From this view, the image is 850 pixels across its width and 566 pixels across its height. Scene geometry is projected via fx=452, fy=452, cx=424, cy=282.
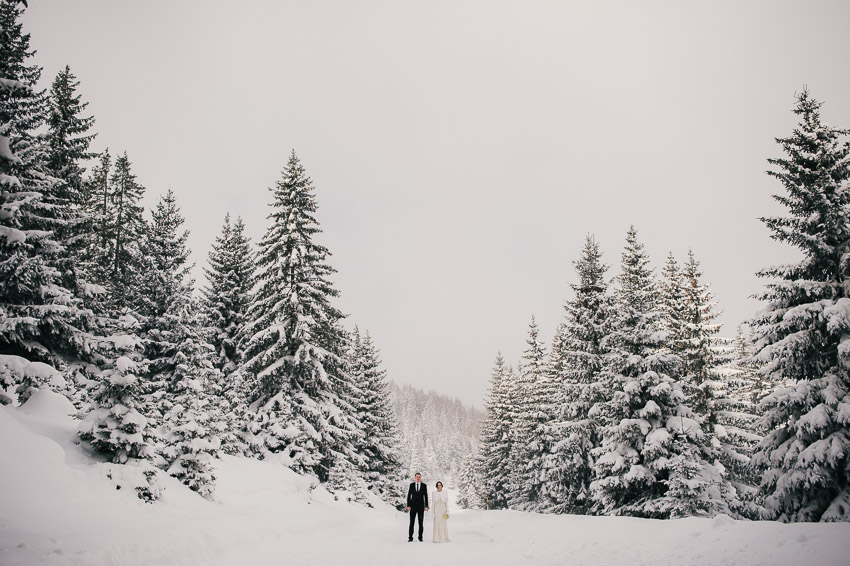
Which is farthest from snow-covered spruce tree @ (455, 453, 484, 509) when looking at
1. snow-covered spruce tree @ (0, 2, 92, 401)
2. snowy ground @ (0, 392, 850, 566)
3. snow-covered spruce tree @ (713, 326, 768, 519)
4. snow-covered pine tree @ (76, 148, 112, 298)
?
snow-covered spruce tree @ (0, 2, 92, 401)

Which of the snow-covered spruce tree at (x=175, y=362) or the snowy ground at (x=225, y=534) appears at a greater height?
the snow-covered spruce tree at (x=175, y=362)

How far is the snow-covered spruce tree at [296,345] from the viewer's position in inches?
915

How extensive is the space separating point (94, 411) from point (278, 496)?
8246 millimetres

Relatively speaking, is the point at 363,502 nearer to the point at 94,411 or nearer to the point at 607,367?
the point at 607,367

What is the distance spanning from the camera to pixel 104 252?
98.2 feet

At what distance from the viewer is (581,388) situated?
23.4 meters

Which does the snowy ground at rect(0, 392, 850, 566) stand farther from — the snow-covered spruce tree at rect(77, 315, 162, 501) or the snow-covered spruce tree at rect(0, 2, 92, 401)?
the snow-covered spruce tree at rect(0, 2, 92, 401)

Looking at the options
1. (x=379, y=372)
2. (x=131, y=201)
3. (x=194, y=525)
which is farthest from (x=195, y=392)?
(x=131, y=201)

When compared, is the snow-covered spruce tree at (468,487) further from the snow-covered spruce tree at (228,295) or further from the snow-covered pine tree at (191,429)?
the snow-covered pine tree at (191,429)

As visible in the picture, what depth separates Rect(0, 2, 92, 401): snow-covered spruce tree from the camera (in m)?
13.7

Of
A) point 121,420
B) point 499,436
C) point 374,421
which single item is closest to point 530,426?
point 499,436

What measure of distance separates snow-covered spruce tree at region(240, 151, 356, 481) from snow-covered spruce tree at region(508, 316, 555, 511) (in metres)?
13.5

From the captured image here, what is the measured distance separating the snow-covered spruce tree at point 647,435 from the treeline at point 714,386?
0.20 ft

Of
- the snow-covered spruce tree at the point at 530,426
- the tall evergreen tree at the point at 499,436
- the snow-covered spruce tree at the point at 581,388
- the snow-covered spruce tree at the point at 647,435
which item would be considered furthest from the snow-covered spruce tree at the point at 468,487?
the snow-covered spruce tree at the point at 647,435
